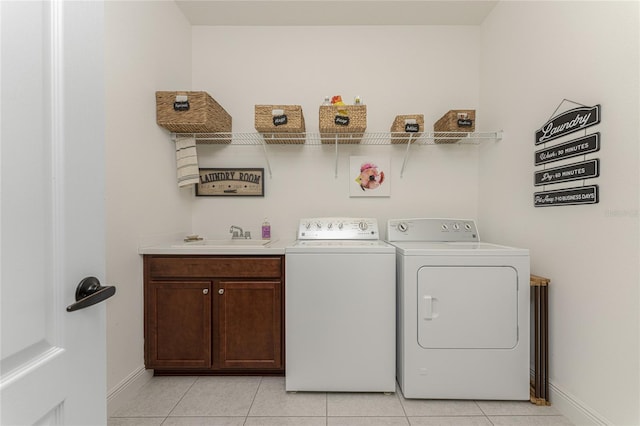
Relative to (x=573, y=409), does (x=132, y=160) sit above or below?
above

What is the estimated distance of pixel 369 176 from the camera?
263 cm

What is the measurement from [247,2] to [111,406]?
2.98 meters

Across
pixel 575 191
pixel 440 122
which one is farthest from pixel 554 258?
pixel 440 122

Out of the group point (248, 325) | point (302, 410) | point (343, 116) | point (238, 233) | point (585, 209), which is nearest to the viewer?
point (585, 209)

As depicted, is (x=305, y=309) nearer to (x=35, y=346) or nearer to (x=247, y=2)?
(x=35, y=346)

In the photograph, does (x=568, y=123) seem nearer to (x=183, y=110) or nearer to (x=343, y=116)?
(x=343, y=116)

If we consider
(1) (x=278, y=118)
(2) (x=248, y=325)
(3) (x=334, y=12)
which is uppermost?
(3) (x=334, y=12)

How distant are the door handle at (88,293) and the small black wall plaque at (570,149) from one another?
212 centimetres

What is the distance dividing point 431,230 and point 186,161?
210cm

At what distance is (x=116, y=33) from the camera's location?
1.70 m

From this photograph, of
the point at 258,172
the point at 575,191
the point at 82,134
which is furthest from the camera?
the point at 258,172

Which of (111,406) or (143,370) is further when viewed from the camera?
(143,370)

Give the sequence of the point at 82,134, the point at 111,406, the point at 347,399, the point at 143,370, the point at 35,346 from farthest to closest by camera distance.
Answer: the point at 143,370
the point at 347,399
the point at 111,406
the point at 82,134
the point at 35,346

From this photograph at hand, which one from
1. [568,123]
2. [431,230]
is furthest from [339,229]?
[568,123]
